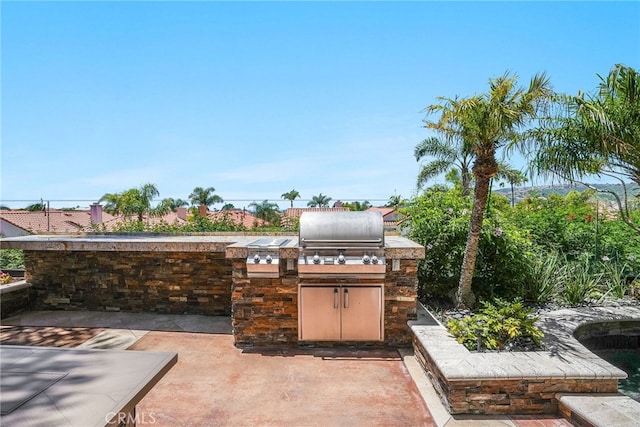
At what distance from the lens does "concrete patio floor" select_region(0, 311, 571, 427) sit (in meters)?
3.18

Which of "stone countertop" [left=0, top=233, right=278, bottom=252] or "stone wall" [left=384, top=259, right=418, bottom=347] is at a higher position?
"stone countertop" [left=0, top=233, right=278, bottom=252]

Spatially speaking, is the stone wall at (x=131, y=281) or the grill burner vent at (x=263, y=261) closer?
the grill burner vent at (x=263, y=261)

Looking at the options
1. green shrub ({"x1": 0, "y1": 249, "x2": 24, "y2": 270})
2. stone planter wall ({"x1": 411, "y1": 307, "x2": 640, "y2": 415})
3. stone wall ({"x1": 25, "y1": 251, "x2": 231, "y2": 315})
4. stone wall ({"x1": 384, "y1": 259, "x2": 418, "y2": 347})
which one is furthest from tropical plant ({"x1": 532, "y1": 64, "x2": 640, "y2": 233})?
green shrub ({"x1": 0, "y1": 249, "x2": 24, "y2": 270})

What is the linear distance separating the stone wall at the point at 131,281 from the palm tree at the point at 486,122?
12.9ft

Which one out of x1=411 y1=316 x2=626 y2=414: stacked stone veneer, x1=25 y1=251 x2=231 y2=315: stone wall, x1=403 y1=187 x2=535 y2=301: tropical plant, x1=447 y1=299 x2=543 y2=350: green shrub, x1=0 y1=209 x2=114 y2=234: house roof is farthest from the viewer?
x1=0 y1=209 x2=114 y2=234: house roof

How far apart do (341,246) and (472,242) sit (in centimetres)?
201

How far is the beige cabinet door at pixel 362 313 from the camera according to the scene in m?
4.61

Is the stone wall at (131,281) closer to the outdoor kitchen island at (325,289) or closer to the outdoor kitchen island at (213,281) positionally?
the outdoor kitchen island at (213,281)

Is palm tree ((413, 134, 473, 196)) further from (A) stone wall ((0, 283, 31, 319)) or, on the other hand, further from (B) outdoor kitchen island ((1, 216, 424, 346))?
(A) stone wall ((0, 283, 31, 319))

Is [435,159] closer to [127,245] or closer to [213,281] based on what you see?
[213,281]

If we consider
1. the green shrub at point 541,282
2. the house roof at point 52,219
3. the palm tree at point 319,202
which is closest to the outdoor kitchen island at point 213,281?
the green shrub at point 541,282

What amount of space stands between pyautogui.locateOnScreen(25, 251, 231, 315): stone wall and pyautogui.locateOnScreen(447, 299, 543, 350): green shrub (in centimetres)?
380

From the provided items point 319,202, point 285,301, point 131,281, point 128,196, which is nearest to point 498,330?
point 285,301

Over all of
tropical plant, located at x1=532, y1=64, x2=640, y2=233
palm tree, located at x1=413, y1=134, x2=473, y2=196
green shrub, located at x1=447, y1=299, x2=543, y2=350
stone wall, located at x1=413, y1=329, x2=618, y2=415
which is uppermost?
palm tree, located at x1=413, y1=134, x2=473, y2=196
